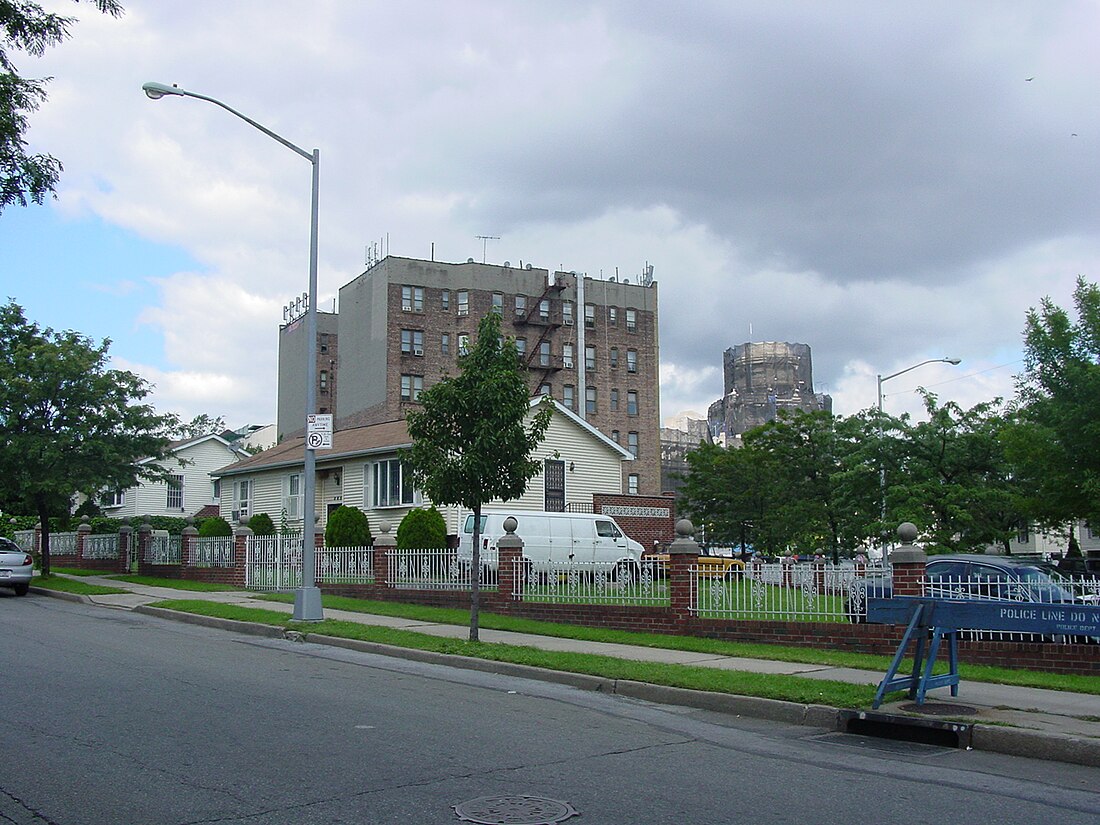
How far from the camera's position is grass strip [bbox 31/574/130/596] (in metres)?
25.8

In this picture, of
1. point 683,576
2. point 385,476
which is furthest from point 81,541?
point 683,576

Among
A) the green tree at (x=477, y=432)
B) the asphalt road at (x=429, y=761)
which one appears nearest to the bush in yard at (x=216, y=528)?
the green tree at (x=477, y=432)

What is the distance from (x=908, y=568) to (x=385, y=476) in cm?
2219

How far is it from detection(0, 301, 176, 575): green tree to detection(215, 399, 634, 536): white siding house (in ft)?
22.1

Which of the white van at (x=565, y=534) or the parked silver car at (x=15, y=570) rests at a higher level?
the white van at (x=565, y=534)

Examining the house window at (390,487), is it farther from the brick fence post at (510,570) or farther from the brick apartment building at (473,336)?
the brick apartment building at (473,336)

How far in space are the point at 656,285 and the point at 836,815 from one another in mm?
78670

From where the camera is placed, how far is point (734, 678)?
1162cm

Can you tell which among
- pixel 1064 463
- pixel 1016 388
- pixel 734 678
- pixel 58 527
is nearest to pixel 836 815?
pixel 734 678

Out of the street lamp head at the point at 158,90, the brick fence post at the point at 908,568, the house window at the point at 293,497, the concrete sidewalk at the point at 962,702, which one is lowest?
the concrete sidewalk at the point at 962,702

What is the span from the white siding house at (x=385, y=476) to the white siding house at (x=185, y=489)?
2144 centimetres

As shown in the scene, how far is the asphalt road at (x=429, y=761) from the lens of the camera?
6496 millimetres

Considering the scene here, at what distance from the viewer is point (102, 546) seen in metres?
36.8

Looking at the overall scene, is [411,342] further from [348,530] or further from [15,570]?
[15,570]
